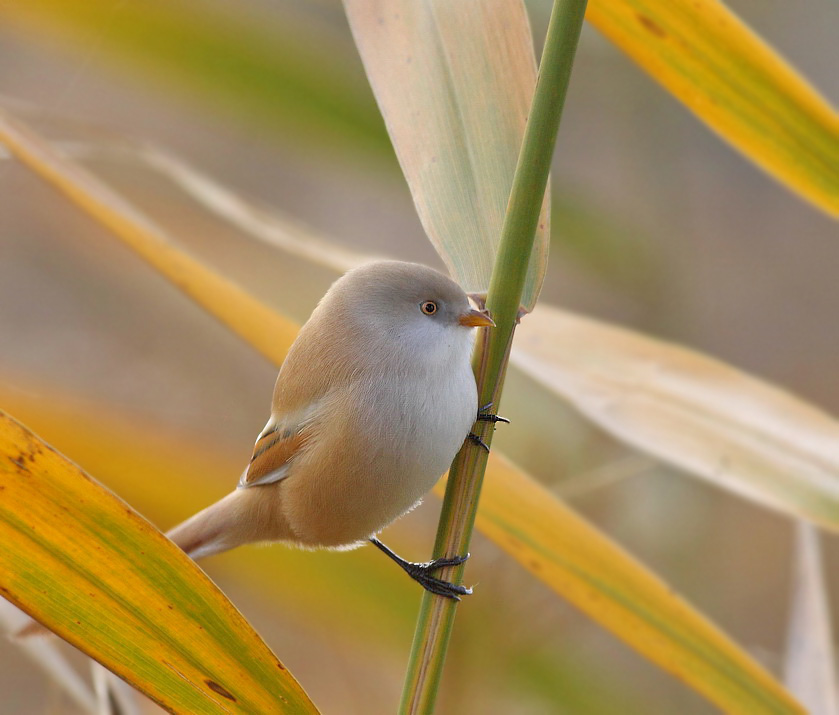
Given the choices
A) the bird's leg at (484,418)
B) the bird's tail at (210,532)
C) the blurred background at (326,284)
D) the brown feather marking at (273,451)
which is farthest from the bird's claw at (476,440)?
the blurred background at (326,284)

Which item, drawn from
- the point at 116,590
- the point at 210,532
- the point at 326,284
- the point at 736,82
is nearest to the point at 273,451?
the point at 210,532

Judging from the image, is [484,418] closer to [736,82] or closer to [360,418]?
[360,418]

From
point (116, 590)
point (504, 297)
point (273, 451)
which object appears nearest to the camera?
point (116, 590)

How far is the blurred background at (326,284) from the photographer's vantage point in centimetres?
132

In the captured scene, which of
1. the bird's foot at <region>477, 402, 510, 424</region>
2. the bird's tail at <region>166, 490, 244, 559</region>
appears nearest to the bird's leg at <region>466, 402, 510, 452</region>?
the bird's foot at <region>477, 402, 510, 424</region>

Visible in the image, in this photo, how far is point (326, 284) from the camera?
6.11ft

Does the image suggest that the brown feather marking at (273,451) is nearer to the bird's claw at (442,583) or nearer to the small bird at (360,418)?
the small bird at (360,418)

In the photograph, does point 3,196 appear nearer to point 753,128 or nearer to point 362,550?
point 362,550

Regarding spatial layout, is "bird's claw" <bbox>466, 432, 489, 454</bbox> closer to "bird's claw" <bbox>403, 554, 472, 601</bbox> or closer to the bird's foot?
the bird's foot

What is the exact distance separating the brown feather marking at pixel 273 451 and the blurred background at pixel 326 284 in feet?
1.02

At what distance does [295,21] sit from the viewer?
1.39 meters

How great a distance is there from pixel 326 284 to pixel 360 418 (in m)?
0.96

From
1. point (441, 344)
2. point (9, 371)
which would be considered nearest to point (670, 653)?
point (441, 344)

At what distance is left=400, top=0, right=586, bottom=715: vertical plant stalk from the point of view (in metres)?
0.63
